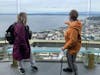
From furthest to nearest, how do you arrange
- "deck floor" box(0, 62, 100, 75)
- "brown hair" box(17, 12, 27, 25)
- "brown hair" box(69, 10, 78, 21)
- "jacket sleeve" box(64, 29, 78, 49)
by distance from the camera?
"deck floor" box(0, 62, 100, 75) → "brown hair" box(17, 12, 27, 25) → "brown hair" box(69, 10, 78, 21) → "jacket sleeve" box(64, 29, 78, 49)

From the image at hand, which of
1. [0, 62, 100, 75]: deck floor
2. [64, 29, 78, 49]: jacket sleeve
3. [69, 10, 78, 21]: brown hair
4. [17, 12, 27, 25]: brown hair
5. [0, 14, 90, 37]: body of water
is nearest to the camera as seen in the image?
[64, 29, 78, 49]: jacket sleeve

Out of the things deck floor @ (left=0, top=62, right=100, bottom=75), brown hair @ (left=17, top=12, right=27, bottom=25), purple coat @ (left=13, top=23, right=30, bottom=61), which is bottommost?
deck floor @ (left=0, top=62, right=100, bottom=75)

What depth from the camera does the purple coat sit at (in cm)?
703

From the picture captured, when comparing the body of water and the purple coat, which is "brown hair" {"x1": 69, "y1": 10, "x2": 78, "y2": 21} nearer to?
the purple coat

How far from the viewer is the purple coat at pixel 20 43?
703cm

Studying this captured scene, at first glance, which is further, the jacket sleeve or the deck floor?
the deck floor

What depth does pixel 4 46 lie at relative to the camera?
29.7 feet

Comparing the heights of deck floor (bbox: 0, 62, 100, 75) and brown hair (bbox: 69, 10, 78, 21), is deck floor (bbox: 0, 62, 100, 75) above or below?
below

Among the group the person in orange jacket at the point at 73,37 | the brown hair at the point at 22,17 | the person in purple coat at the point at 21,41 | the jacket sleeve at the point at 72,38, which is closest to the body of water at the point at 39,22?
the person in purple coat at the point at 21,41

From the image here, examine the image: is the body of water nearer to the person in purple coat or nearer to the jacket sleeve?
the person in purple coat

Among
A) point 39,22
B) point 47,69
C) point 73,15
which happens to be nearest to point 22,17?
point 73,15

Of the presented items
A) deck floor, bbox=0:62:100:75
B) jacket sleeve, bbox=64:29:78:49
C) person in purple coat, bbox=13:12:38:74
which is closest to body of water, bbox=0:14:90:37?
deck floor, bbox=0:62:100:75

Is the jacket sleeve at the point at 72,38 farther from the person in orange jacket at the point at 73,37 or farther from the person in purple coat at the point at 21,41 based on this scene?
the person in purple coat at the point at 21,41
